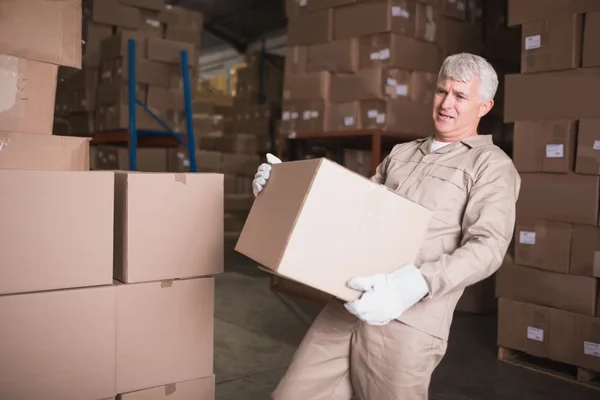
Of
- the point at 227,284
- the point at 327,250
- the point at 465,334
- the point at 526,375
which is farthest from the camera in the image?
the point at 227,284

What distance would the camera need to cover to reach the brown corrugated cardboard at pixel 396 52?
157 inches

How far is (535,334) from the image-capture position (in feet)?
10.5

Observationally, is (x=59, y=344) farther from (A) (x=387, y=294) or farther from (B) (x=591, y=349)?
(B) (x=591, y=349)

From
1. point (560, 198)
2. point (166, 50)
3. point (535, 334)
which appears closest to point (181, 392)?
point (535, 334)

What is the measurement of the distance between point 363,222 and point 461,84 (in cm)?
61

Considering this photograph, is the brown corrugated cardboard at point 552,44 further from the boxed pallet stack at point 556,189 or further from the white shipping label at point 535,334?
the white shipping label at point 535,334

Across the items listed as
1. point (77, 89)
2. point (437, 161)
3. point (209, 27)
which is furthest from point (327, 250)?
point (209, 27)

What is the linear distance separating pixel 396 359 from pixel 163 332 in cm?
79

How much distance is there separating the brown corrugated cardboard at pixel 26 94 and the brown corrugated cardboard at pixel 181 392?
0.95 m

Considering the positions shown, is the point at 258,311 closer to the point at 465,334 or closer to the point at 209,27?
the point at 465,334

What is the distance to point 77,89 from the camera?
18.5 feet

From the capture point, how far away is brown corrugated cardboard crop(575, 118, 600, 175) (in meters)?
2.93

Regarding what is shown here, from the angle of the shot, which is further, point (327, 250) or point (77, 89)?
point (77, 89)

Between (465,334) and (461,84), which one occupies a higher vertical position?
(461,84)
